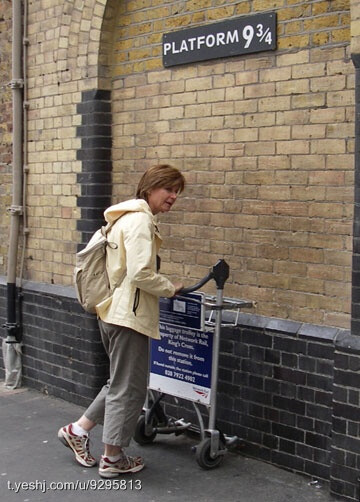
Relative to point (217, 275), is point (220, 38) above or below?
above

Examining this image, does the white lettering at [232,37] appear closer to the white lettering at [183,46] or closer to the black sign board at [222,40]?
the black sign board at [222,40]

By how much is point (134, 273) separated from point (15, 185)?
3054mm

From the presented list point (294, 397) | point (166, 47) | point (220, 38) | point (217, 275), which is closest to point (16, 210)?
point (166, 47)

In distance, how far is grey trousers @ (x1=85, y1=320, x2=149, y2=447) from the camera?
5.01 meters

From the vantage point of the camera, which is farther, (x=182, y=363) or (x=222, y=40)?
(x=222, y=40)

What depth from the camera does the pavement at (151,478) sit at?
489 cm

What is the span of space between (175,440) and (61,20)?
12.3 ft

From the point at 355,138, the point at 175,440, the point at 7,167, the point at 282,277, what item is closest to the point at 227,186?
the point at 282,277

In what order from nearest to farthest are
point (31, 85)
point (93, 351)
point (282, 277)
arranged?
point (282, 277) < point (93, 351) < point (31, 85)

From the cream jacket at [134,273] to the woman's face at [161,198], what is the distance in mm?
71

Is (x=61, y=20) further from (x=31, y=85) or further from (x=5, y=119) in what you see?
(x=5, y=119)

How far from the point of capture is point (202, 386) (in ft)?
17.4

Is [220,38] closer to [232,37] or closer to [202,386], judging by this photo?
[232,37]

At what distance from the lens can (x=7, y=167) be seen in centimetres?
778
